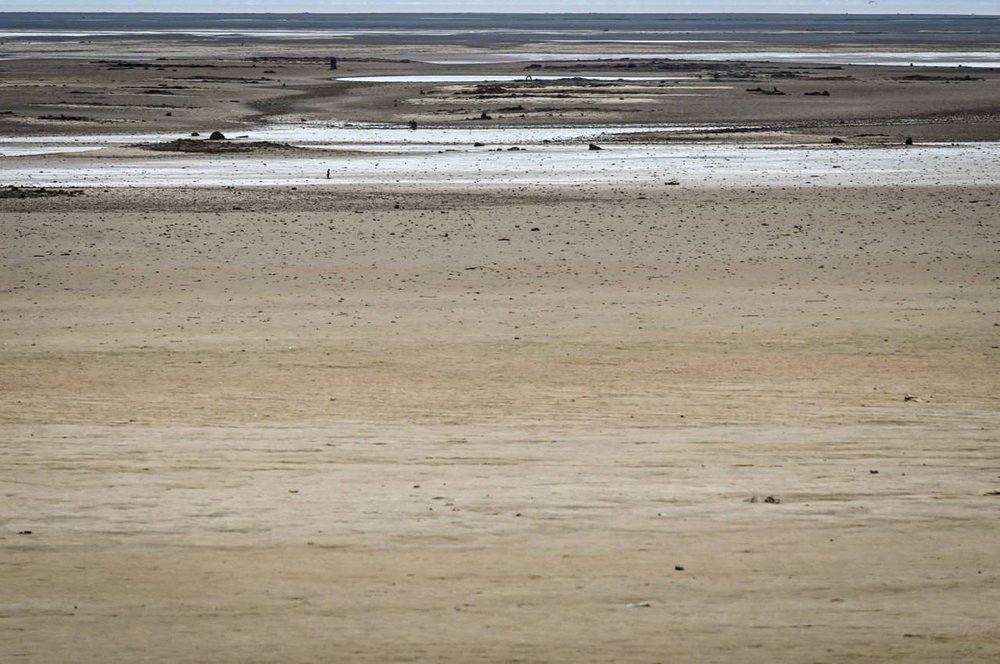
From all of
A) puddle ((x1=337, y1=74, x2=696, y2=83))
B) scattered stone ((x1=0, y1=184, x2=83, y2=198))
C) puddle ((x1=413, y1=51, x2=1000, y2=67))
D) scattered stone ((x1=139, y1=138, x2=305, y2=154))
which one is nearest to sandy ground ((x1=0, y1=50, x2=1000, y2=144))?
puddle ((x1=337, y1=74, x2=696, y2=83))

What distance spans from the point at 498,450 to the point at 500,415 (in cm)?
109

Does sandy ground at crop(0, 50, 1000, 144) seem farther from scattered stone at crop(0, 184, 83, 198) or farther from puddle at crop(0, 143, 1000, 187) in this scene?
scattered stone at crop(0, 184, 83, 198)

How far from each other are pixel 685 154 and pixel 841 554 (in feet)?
76.3

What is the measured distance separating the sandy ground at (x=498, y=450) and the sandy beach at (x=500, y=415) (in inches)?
1.2

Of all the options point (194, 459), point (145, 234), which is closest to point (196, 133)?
point (145, 234)

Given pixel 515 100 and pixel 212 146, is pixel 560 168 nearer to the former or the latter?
pixel 212 146

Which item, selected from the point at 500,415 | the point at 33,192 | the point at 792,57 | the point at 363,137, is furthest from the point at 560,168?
the point at 792,57

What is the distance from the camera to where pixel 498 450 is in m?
8.25

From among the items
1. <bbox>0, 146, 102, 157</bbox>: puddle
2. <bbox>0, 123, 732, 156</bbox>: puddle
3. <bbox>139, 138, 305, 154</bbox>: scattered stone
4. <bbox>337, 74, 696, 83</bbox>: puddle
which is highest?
<bbox>0, 146, 102, 157</bbox>: puddle

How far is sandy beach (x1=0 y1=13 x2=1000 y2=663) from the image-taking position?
5.71m

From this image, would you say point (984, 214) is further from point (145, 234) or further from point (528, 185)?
point (145, 234)

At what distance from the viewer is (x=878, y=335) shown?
12.4 metres

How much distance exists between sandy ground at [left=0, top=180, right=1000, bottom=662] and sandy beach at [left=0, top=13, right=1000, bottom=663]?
0.10ft

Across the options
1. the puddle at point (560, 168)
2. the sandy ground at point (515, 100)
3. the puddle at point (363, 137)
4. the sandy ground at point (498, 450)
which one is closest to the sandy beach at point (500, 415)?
the sandy ground at point (498, 450)
